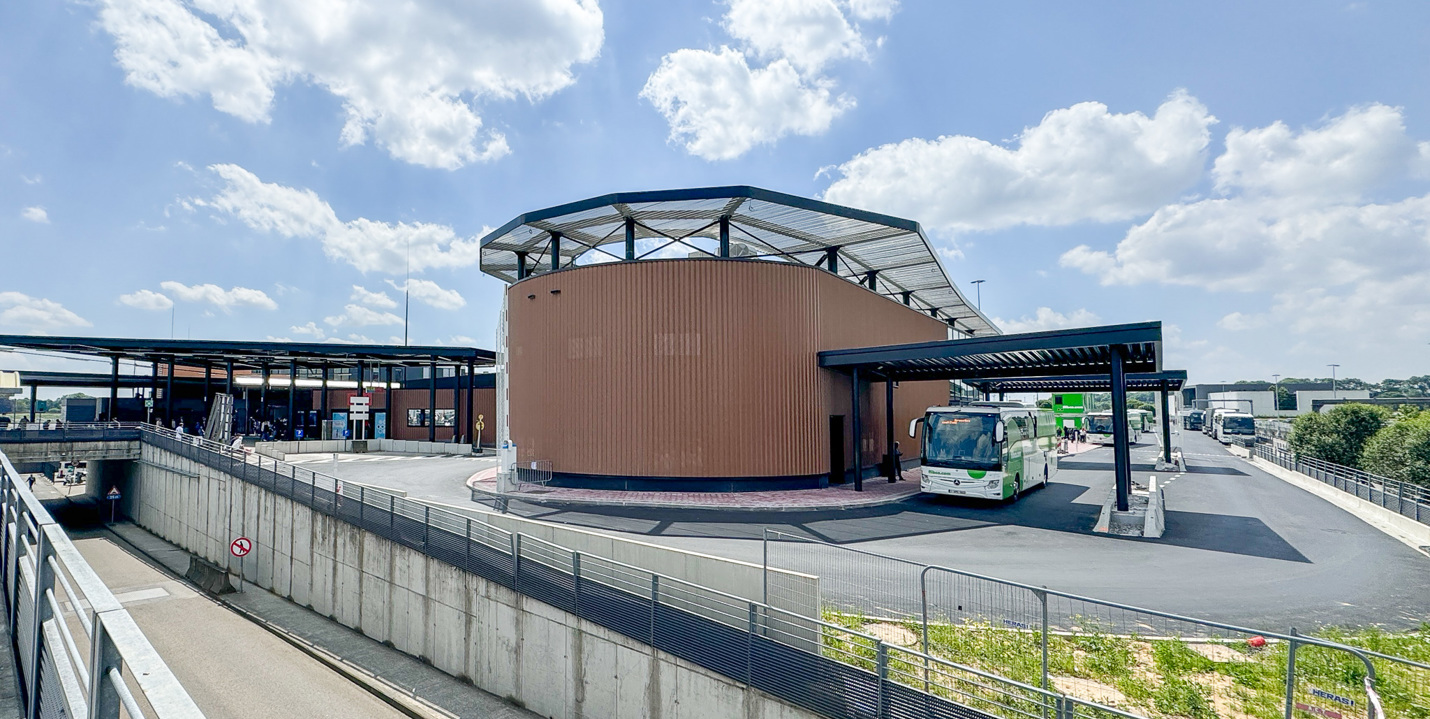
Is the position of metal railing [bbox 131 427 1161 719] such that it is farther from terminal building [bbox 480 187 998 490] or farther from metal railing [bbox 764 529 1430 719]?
terminal building [bbox 480 187 998 490]

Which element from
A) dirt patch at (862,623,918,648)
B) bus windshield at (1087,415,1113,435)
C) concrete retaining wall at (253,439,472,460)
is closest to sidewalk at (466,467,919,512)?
dirt patch at (862,623,918,648)

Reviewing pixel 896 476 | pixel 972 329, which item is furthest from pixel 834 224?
pixel 972 329

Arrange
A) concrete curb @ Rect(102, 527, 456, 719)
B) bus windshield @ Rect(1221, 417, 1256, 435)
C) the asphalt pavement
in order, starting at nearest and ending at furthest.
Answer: the asphalt pavement, concrete curb @ Rect(102, 527, 456, 719), bus windshield @ Rect(1221, 417, 1256, 435)

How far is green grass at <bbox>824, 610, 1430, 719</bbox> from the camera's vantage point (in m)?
6.34

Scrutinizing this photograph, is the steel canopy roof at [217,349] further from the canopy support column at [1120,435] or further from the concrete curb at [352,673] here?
the canopy support column at [1120,435]

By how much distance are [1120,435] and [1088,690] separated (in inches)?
490

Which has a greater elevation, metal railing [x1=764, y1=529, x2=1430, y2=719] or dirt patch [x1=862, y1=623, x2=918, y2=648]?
metal railing [x1=764, y1=529, x2=1430, y2=719]

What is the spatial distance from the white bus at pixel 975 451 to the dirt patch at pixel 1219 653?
10768 millimetres

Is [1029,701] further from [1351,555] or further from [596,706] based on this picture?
[1351,555]

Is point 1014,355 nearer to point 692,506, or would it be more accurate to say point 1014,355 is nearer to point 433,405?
point 692,506

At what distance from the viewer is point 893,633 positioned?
8547 mm

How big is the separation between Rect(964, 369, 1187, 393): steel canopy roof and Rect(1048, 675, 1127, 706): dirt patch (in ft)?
76.1

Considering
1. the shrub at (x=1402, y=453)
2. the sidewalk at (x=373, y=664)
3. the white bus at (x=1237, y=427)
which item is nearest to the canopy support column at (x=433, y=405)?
the sidewalk at (x=373, y=664)

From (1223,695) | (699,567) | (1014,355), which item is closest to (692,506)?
(699,567)
